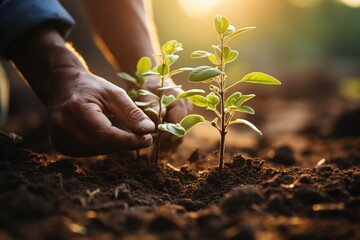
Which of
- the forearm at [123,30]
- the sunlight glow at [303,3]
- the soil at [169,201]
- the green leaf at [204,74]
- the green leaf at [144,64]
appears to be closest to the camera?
the soil at [169,201]

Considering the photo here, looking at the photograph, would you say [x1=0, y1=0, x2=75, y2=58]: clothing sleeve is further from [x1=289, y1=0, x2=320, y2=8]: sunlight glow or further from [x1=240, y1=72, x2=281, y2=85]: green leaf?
[x1=289, y1=0, x2=320, y2=8]: sunlight glow

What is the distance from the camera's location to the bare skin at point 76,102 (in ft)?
7.32

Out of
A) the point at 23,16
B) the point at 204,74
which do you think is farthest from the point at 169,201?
the point at 23,16

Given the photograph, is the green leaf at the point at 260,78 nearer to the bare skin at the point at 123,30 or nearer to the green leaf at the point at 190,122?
the green leaf at the point at 190,122

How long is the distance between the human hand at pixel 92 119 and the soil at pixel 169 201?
0.16 meters

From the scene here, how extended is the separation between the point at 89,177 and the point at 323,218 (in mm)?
1303

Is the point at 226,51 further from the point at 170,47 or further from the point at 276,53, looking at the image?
the point at 276,53

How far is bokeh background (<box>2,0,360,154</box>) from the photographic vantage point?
758 centimetres

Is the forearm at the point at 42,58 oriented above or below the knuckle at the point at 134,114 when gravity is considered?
above

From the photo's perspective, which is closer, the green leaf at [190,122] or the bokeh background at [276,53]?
the green leaf at [190,122]

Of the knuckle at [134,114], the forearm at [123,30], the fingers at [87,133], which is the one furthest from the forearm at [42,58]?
the forearm at [123,30]

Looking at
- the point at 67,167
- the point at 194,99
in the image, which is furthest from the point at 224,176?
the point at 67,167

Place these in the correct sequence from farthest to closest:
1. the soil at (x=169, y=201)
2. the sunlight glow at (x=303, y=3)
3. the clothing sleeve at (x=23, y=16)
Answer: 1. the sunlight glow at (x=303, y=3)
2. the clothing sleeve at (x=23, y=16)
3. the soil at (x=169, y=201)

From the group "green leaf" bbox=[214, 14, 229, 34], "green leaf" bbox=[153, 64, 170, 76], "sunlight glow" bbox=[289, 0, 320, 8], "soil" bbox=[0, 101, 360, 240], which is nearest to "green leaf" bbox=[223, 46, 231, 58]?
"green leaf" bbox=[214, 14, 229, 34]
